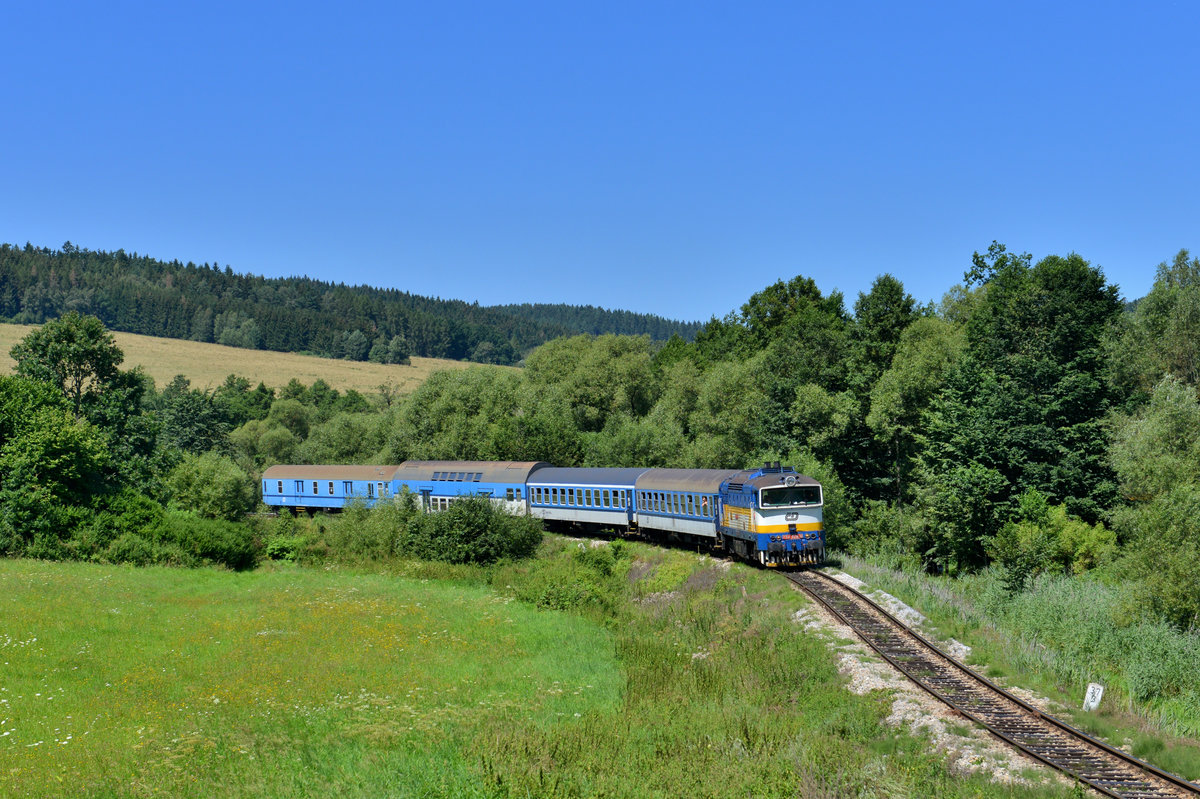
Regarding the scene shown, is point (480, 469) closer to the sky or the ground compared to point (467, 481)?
closer to the sky

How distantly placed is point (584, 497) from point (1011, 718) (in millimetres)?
31898

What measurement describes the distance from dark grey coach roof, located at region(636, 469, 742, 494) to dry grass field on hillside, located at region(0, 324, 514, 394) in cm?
8468

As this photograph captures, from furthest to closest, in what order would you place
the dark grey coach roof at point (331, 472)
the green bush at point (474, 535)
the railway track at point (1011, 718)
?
the dark grey coach roof at point (331, 472) → the green bush at point (474, 535) → the railway track at point (1011, 718)

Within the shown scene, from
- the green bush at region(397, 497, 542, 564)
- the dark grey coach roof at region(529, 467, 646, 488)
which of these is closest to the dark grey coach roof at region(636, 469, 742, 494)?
the dark grey coach roof at region(529, 467, 646, 488)

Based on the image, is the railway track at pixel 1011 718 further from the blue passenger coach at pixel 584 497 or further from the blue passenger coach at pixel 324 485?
the blue passenger coach at pixel 324 485

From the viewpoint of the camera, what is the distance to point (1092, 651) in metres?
20.7

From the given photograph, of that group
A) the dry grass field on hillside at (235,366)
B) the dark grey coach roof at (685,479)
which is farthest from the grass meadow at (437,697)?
the dry grass field on hillside at (235,366)

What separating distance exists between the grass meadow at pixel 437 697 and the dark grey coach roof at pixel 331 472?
79.5 ft

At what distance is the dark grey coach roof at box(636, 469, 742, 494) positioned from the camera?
3631 cm

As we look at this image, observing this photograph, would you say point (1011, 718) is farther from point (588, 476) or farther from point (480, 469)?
point (480, 469)

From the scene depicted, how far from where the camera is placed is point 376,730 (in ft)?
55.9

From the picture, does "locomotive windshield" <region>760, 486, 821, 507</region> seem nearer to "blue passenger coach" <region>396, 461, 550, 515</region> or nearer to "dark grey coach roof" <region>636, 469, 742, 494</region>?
"dark grey coach roof" <region>636, 469, 742, 494</region>

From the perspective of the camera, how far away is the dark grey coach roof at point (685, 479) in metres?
36.3

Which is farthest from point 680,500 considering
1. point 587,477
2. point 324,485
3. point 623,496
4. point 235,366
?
point 235,366
